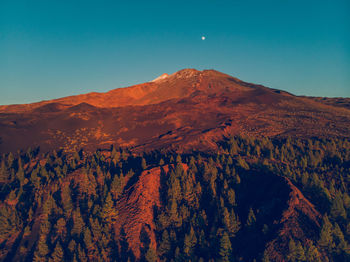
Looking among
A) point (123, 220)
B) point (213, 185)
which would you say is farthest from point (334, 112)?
point (123, 220)

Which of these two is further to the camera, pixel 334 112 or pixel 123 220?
pixel 334 112

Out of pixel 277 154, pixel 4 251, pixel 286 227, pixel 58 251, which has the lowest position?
pixel 4 251

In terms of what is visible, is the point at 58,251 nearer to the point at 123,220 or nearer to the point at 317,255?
the point at 123,220

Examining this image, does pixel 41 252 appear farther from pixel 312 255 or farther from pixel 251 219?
pixel 312 255

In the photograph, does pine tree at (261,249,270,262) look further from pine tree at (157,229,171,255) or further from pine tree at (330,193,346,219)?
pine tree at (330,193,346,219)

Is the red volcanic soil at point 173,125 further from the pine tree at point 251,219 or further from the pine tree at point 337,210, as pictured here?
the pine tree at point 337,210

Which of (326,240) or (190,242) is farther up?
(326,240)

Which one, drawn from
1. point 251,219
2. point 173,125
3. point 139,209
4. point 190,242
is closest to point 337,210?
point 251,219

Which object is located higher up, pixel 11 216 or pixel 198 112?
pixel 198 112

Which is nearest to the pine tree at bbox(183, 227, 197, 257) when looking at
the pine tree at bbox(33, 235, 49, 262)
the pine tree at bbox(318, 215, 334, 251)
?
the pine tree at bbox(318, 215, 334, 251)
